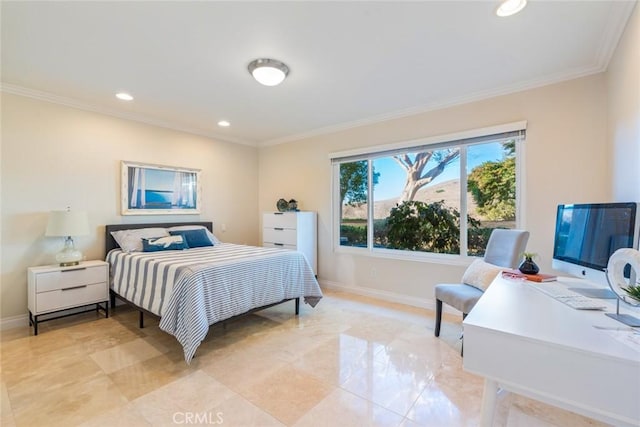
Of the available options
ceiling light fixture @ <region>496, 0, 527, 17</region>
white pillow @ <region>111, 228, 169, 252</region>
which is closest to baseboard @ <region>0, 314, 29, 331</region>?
white pillow @ <region>111, 228, 169, 252</region>

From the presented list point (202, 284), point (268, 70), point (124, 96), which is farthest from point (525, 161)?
point (124, 96)

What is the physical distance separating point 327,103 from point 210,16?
169cm

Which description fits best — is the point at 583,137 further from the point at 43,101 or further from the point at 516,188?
the point at 43,101

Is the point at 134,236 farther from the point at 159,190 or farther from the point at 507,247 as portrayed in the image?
the point at 507,247

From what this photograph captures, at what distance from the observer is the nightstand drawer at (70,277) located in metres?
2.79

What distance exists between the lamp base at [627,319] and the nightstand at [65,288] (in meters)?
4.16

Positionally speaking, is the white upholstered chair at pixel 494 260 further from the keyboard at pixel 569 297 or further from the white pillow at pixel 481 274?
the keyboard at pixel 569 297

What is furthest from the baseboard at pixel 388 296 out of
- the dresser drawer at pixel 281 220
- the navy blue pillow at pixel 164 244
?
the navy blue pillow at pixel 164 244

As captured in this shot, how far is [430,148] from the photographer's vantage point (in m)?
3.38

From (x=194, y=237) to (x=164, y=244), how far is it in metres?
0.40

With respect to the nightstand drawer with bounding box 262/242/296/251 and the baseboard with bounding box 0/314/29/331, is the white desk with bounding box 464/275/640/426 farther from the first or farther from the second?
the baseboard with bounding box 0/314/29/331

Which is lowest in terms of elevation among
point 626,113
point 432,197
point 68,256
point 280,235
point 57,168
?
point 68,256

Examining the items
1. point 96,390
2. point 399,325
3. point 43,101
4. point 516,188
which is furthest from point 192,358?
point 516,188

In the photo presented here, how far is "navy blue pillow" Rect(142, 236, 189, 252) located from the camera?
332 centimetres
